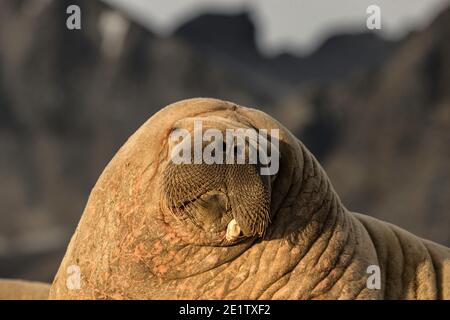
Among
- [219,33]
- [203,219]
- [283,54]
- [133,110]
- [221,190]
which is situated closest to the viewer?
[221,190]

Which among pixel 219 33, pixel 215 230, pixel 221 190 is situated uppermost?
pixel 221 190

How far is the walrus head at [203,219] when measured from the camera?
5285 millimetres

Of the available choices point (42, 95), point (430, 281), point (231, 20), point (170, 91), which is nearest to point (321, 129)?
point (170, 91)

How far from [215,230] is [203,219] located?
0.09m

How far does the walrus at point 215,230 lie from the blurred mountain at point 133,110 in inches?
874

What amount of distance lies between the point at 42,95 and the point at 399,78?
13.3m

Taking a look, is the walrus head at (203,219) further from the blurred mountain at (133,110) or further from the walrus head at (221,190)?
the blurred mountain at (133,110)

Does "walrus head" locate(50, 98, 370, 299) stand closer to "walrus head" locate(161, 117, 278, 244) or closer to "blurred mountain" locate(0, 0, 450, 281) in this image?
"walrus head" locate(161, 117, 278, 244)

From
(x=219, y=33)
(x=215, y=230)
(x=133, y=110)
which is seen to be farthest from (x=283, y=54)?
(x=215, y=230)

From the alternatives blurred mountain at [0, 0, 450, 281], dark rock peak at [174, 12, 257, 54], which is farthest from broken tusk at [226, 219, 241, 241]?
dark rock peak at [174, 12, 257, 54]

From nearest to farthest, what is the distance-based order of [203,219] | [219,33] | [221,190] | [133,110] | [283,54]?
[221,190]
[203,219]
[133,110]
[283,54]
[219,33]

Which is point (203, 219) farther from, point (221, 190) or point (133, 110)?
point (133, 110)

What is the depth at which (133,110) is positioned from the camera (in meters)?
37.1

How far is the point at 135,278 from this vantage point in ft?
18.4
